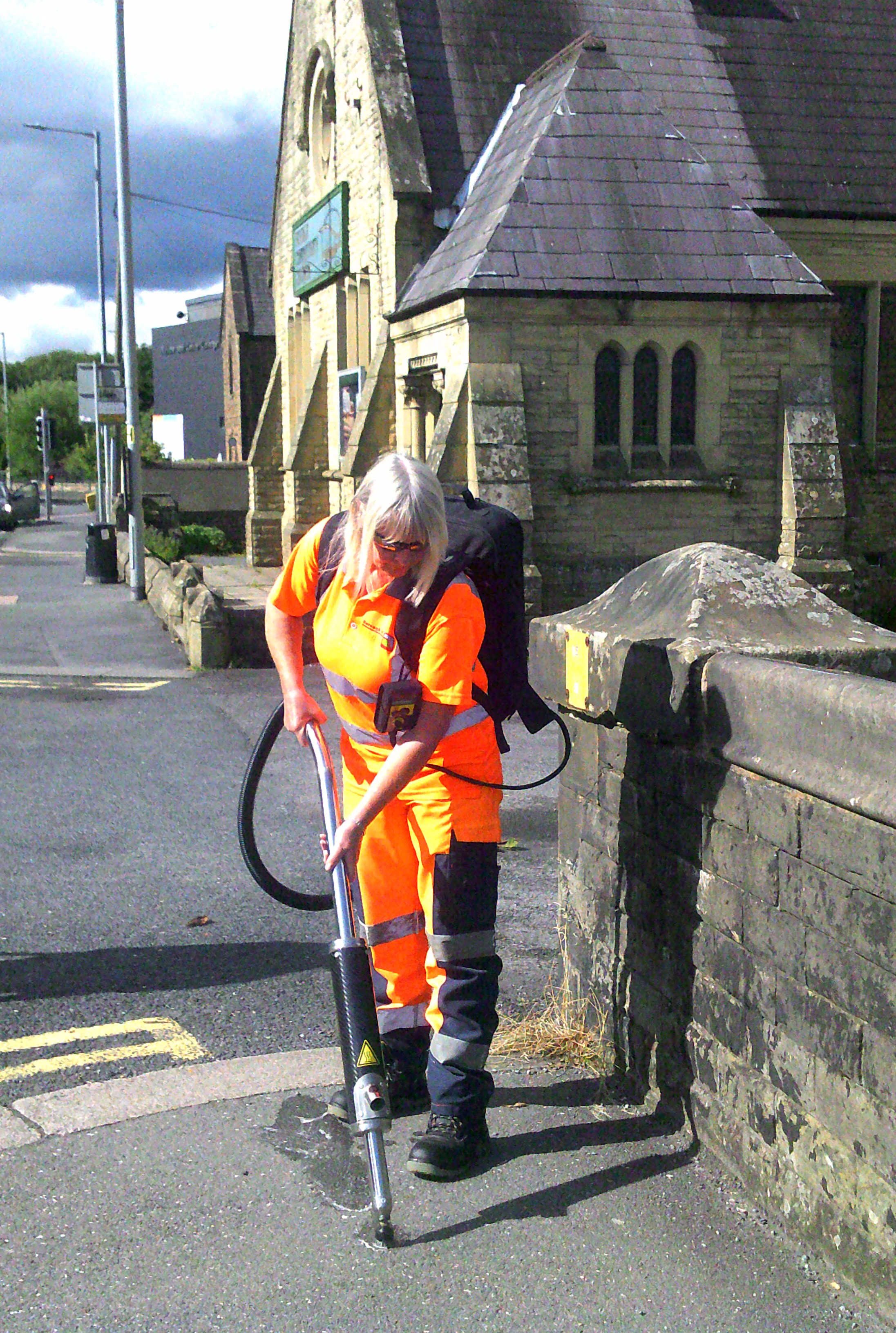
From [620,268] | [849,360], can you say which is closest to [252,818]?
[620,268]

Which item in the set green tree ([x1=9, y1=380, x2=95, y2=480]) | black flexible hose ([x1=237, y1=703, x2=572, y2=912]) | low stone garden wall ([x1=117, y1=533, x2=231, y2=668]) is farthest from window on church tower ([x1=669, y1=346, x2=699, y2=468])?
green tree ([x1=9, y1=380, x2=95, y2=480])

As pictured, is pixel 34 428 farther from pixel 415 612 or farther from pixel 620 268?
pixel 415 612

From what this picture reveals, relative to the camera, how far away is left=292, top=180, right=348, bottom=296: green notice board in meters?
21.4

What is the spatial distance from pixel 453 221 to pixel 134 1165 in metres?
16.5

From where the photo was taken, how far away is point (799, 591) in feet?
12.3

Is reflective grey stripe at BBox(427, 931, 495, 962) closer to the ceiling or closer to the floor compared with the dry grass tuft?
closer to the ceiling

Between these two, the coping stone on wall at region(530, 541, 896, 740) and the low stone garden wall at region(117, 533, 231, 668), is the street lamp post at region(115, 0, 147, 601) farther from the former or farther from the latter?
the coping stone on wall at region(530, 541, 896, 740)

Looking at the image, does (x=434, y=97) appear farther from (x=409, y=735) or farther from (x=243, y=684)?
(x=409, y=735)

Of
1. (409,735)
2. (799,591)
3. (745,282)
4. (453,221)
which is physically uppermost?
(453,221)

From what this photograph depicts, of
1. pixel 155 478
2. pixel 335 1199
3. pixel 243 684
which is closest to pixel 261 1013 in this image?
pixel 335 1199

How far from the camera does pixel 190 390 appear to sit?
233ft

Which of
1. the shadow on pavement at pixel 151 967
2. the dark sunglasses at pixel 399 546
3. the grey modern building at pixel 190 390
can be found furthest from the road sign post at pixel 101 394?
the grey modern building at pixel 190 390

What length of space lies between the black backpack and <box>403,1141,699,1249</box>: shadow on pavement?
3.77 feet

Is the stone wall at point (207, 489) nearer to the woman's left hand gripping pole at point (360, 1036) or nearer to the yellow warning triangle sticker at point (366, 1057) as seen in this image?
the woman's left hand gripping pole at point (360, 1036)
